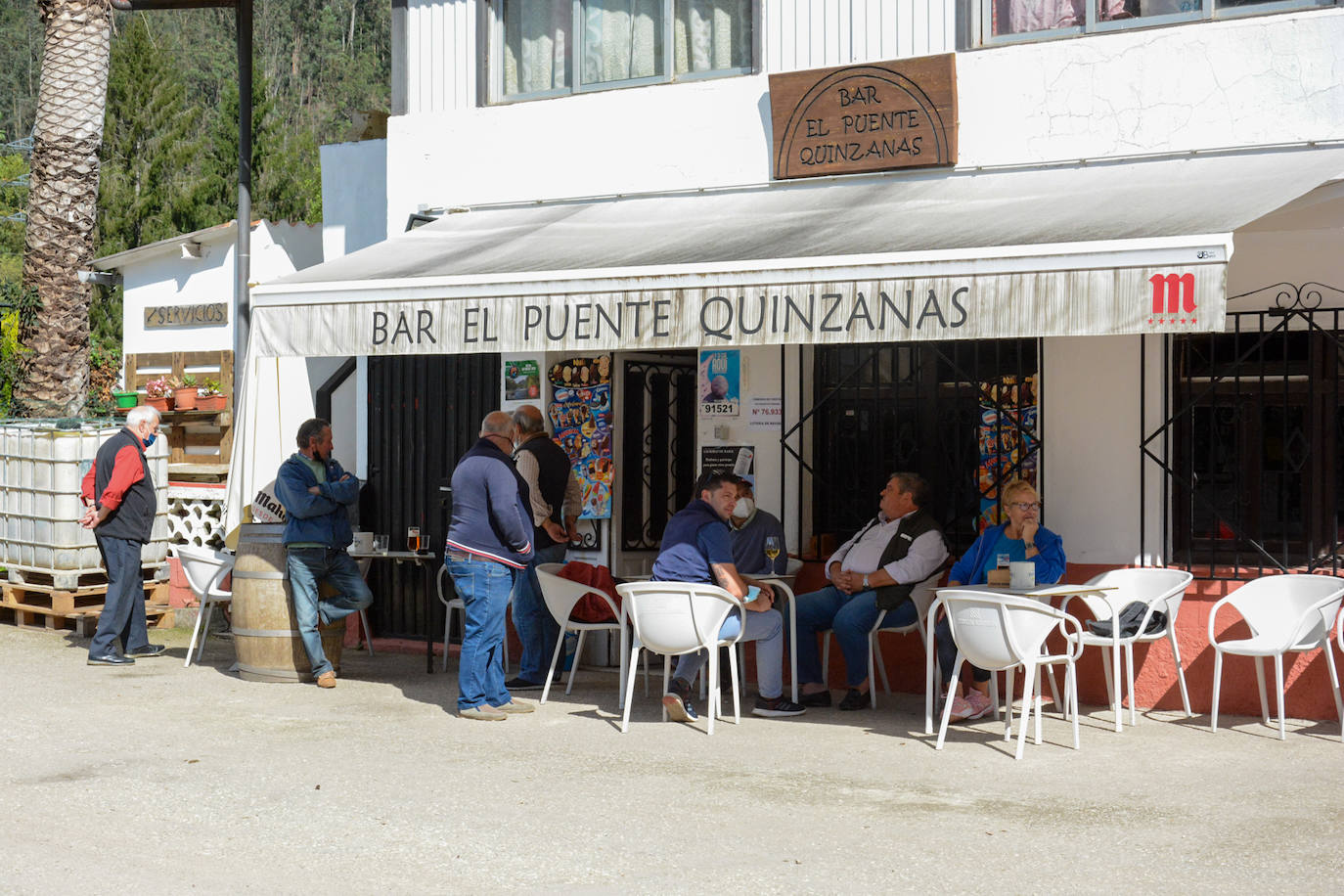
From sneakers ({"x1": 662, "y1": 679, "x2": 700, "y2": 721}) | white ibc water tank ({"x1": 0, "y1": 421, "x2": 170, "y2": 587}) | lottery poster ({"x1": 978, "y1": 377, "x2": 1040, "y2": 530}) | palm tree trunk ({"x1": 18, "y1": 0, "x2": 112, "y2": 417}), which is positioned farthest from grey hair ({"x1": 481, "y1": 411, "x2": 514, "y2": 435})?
palm tree trunk ({"x1": 18, "y1": 0, "x2": 112, "y2": 417})

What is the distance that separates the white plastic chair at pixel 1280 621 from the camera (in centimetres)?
758

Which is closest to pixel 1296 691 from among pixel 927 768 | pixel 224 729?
pixel 927 768

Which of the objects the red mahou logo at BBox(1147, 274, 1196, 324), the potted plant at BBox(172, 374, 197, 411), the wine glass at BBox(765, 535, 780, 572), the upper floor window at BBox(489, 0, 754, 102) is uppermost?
the upper floor window at BBox(489, 0, 754, 102)

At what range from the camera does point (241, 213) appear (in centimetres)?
1248

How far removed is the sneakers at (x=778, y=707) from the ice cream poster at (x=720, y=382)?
214 cm

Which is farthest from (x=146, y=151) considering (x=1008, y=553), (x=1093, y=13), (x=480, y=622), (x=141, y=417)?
(x=1008, y=553)

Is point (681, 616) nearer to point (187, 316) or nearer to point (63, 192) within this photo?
point (63, 192)

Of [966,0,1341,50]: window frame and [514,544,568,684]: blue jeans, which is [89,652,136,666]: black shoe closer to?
[514,544,568,684]: blue jeans

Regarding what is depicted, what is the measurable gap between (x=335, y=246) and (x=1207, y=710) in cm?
772

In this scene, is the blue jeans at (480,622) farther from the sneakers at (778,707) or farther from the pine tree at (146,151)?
the pine tree at (146,151)

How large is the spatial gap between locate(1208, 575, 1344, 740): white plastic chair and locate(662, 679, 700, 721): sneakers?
2695 millimetres

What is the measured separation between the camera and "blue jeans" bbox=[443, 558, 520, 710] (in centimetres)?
818

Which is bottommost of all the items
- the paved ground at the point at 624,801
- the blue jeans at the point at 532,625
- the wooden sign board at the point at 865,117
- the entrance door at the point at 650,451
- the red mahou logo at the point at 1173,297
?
the paved ground at the point at 624,801

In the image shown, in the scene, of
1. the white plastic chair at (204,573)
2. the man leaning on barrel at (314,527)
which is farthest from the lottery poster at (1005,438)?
the white plastic chair at (204,573)
